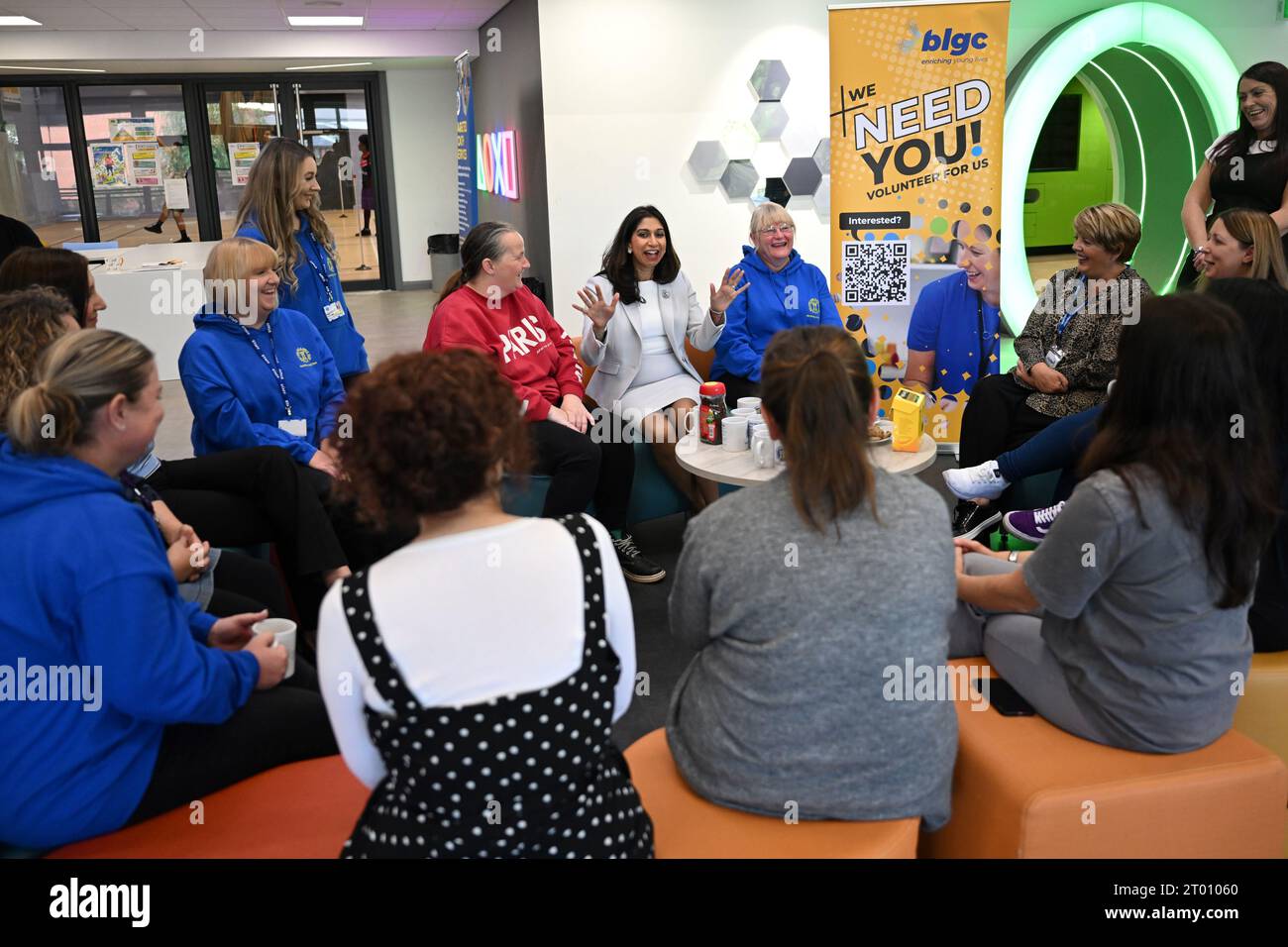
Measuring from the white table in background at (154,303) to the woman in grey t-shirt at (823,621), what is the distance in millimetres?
6812

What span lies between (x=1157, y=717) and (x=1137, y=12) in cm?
609

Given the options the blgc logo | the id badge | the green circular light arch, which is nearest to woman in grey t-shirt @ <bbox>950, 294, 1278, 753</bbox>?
the id badge

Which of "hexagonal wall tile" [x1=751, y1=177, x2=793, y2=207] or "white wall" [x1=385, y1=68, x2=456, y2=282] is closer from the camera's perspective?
"hexagonal wall tile" [x1=751, y1=177, x2=793, y2=207]

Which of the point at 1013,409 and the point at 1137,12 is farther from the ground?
the point at 1137,12

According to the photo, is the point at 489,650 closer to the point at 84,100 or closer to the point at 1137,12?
the point at 1137,12

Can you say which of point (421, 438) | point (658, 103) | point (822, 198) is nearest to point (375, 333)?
point (658, 103)

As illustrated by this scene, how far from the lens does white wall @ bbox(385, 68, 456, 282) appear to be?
11.7 metres

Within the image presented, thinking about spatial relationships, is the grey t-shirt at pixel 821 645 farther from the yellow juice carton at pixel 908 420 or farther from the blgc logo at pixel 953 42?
the blgc logo at pixel 953 42

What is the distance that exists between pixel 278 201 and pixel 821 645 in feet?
10.1

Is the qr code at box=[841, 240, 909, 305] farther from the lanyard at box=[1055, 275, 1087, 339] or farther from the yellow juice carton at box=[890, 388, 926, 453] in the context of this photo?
the yellow juice carton at box=[890, 388, 926, 453]

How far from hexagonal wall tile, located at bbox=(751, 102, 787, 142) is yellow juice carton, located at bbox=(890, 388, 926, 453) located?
405 centimetres

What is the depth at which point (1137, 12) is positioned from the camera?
21.4 feet

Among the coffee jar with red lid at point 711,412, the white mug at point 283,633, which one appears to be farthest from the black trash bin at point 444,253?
the white mug at point 283,633
